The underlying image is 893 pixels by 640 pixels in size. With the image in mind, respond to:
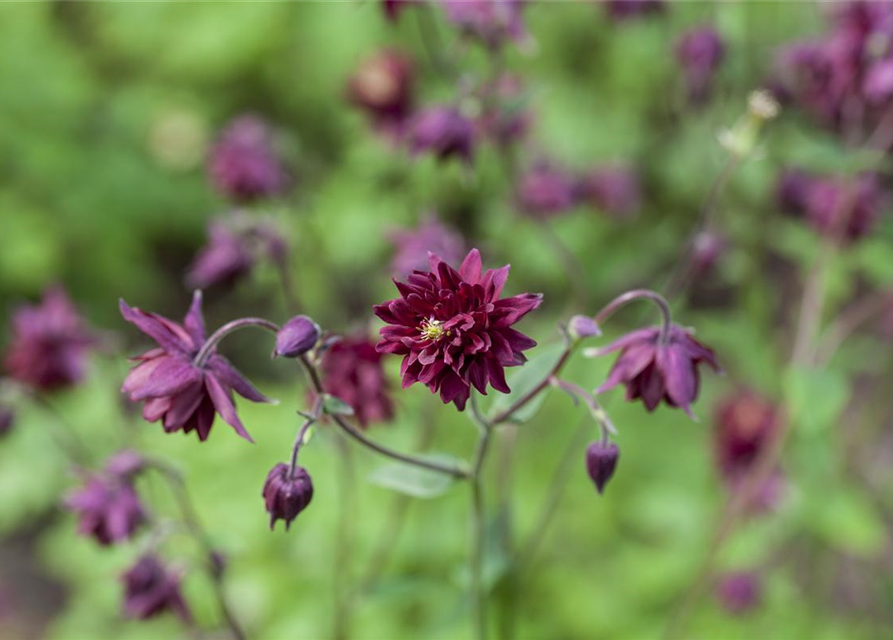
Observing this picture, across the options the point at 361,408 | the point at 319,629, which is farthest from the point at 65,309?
the point at 319,629

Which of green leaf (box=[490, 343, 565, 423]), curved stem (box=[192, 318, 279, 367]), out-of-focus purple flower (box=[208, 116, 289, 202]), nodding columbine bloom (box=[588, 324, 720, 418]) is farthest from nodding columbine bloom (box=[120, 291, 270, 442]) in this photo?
out-of-focus purple flower (box=[208, 116, 289, 202])

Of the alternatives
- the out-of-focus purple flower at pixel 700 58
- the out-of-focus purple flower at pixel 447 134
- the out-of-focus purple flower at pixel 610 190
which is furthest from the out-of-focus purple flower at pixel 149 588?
the out-of-focus purple flower at pixel 700 58

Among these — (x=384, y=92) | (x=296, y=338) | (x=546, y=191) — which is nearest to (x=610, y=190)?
(x=546, y=191)

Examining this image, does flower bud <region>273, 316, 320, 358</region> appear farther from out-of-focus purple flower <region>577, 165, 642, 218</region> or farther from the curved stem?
out-of-focus purple flower <region>577, 165, 642, 218</region>

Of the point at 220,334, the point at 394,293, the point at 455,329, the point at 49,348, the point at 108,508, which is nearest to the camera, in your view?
the point at 455,329

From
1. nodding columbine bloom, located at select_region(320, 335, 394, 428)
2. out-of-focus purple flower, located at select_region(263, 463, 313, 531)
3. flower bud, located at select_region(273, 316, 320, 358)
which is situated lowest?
nodding columbine bloom, located at select_region(320, 335, 394, 428)

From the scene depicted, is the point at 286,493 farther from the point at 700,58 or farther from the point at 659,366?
the point at 700,58

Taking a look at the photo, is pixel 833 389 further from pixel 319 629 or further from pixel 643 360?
pixel 319 629
